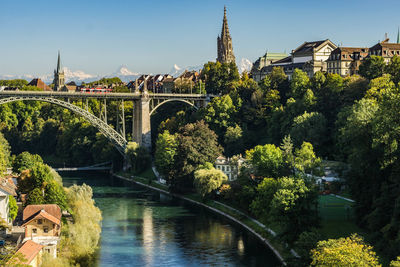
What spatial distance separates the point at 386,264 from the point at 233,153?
4201 cm

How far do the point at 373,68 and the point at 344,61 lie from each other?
33.5ft

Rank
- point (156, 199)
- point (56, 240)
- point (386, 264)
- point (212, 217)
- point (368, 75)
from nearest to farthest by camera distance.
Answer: point (386, 264)
point (56, 240)
point (212, 217)
point (156, 199)
point (368, 75)

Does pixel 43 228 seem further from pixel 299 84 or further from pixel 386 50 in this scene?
pixel 386 50

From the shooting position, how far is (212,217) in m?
53.8

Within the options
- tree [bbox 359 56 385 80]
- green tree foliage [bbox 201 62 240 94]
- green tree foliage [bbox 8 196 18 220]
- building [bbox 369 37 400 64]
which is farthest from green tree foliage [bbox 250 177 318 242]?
green tree foliage [bbox 201 62 240 94]

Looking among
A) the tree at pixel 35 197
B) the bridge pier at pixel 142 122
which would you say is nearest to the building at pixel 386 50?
the bridge pier at pixel 142 122

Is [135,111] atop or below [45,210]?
atop

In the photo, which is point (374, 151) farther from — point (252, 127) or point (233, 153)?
point (252, 127)

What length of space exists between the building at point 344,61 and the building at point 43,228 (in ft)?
170

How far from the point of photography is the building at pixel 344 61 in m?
80.2

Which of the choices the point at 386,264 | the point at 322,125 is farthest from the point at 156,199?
the point at 386,264

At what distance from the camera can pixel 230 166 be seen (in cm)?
6375

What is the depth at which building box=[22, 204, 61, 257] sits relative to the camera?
3619 centimetres

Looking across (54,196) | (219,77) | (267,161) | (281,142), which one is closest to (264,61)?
(219,77)
